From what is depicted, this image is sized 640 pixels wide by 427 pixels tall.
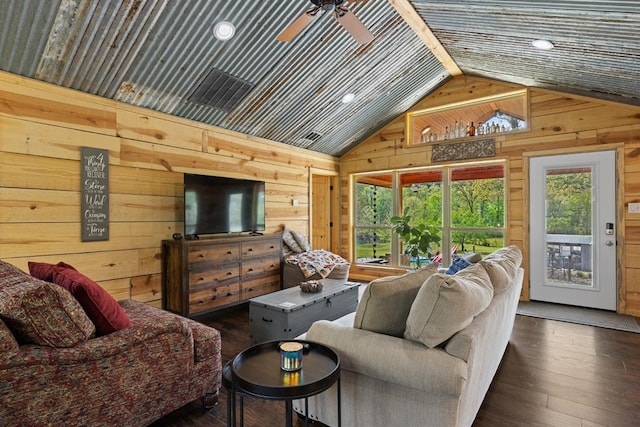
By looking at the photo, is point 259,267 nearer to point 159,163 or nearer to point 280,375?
point 159,163

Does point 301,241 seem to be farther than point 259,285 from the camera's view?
Yes

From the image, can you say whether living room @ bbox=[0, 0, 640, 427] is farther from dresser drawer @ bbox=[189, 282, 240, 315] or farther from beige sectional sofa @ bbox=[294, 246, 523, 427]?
beige sectional sofa @ bbox=[294, 246, 523, 427]

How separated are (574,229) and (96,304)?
528cm

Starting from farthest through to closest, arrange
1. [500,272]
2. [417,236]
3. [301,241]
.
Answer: [301,241] < [417,236] < [500,272]

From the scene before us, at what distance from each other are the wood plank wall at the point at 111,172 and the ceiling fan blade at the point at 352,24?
7.64ft

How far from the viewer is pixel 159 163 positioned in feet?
12.5

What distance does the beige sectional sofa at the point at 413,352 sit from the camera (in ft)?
5.05

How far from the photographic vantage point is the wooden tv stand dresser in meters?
3.62

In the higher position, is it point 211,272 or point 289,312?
point 211,272

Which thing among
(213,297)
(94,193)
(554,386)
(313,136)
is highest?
(313,136)

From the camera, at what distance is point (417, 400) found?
5.26ft

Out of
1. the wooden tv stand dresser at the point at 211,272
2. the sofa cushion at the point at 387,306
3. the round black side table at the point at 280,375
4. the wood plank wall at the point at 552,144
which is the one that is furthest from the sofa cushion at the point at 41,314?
the wood plank wall at the point at 552,144

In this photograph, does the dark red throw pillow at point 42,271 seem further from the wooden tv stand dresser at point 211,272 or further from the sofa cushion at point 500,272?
the sofa cushion at point 500,272

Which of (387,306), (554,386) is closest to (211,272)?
(387,306)
